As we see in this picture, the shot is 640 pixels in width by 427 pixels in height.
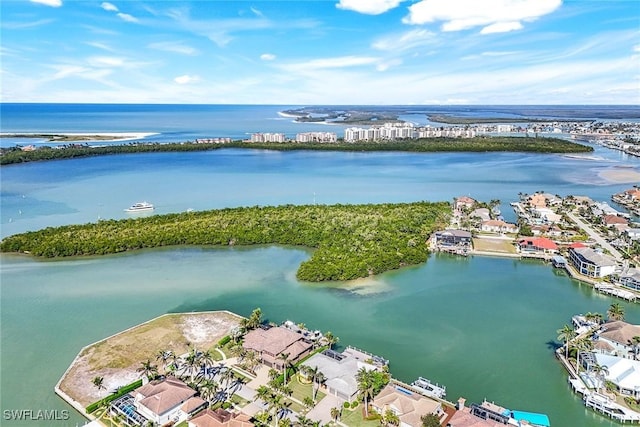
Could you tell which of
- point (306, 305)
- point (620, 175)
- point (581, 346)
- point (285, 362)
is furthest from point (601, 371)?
point (620, 175)

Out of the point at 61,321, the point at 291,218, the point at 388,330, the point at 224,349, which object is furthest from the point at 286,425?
the point at 291,218

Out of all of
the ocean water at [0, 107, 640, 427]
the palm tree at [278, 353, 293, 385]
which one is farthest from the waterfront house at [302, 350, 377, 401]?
the ocean water at [0, 107, 640, 427]

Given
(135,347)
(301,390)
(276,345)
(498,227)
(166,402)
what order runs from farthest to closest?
1. (498,227)
2. (135,347)
3. (276,345)
4. (301,390)
5. (166,402)

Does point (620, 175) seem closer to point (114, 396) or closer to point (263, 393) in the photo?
point (263, 393)

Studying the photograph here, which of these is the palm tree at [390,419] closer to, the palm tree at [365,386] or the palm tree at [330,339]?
the palm tree at [365,386]

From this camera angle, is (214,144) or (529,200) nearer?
(529,200)

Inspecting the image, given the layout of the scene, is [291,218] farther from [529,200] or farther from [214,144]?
[214,144]
